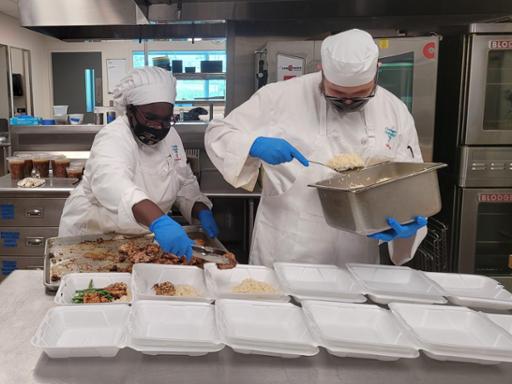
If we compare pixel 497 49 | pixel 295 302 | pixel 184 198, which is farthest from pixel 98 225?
pixel 497 49

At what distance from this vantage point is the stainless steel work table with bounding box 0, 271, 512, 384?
1.02 meters

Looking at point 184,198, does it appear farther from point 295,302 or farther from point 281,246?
point 295,302

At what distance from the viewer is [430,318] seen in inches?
49.9

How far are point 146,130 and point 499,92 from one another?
2031 millimetres

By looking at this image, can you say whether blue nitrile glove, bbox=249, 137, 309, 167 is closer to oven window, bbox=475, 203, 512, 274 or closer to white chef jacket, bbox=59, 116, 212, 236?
white chef jacket, bbox=59, 116, 212, 236

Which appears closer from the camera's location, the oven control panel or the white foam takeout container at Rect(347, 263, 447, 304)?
the white foam takeout container at Rect(347, 263, 447, 304)

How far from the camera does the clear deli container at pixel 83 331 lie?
104 centimetres

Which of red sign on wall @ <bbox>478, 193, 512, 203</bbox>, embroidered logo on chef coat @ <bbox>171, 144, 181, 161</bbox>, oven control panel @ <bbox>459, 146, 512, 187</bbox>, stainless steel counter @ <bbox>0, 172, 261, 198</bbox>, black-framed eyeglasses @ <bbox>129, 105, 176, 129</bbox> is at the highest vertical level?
black-framed eyeglasses @ <bbox>129, 105, 176, 129</bbox>

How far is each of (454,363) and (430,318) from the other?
0.55 feet

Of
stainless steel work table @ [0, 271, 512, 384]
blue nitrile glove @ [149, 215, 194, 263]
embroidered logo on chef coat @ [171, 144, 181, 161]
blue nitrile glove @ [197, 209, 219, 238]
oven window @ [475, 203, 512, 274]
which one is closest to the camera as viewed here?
stainless steel work table @ [0, 271, 512, 384]

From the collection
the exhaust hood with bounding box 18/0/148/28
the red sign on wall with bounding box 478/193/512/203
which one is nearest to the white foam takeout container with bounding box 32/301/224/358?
the exhaust hood with bounding box 18/0/148/28

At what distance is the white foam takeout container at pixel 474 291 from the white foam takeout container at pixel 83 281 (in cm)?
93

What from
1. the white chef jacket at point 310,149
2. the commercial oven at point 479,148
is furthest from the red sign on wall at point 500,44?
the white chef jacket at point 310,149

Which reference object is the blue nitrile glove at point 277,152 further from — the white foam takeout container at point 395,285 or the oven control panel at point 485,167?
the oven control panel at point 485,167
